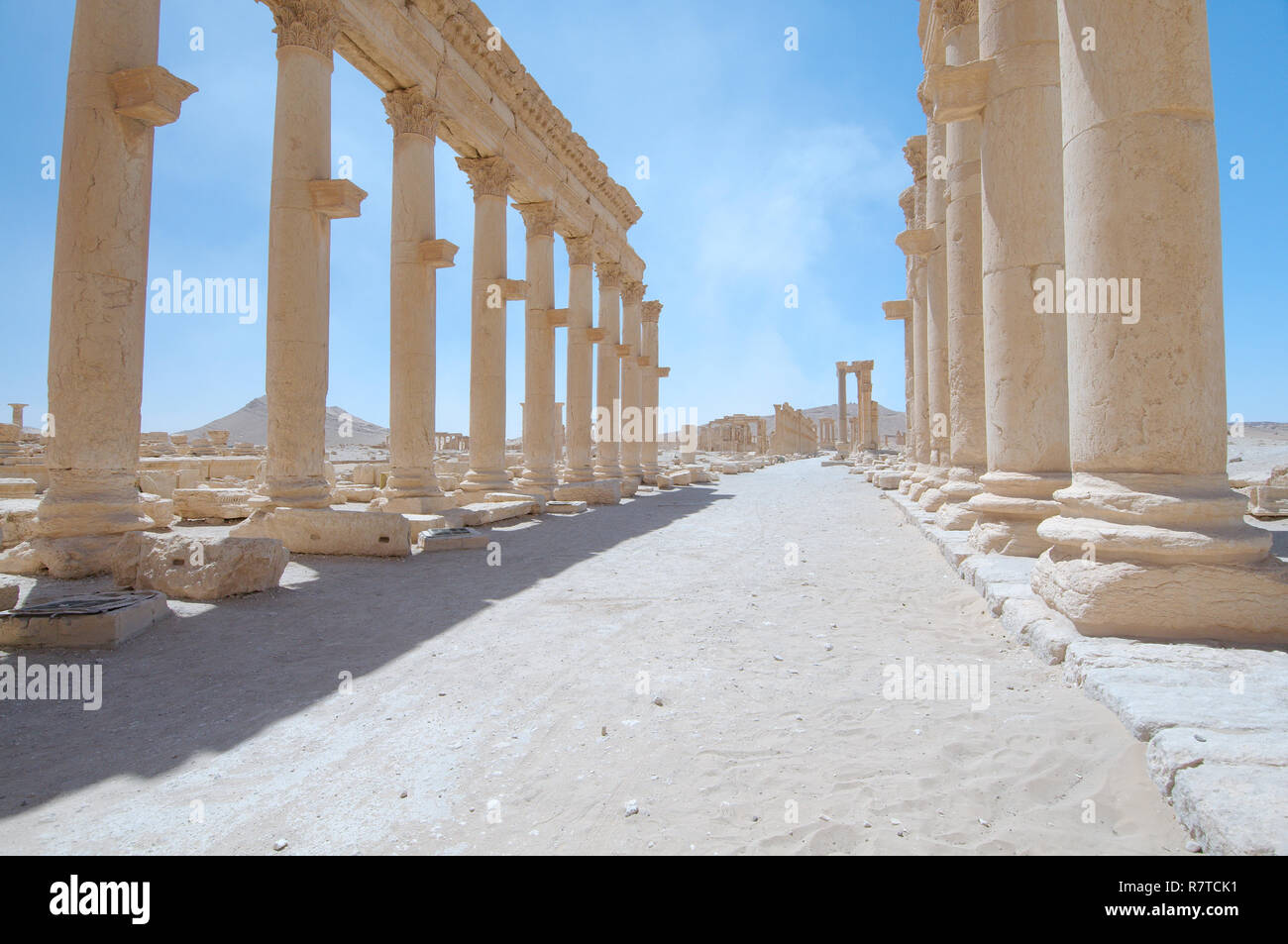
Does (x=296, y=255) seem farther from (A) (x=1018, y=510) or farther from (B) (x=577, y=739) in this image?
(A) (x=1018, y=510)

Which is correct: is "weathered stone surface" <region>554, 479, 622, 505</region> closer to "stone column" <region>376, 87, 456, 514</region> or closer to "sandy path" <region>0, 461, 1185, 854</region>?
"stone column" <region>376, 87, 456, 514</region>

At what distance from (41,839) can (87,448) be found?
569 cm

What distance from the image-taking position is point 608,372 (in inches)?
824

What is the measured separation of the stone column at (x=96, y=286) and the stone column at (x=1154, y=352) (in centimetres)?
842

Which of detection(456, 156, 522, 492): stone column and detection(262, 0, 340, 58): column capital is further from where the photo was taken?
detection(456, 156, 522, 492): stone column

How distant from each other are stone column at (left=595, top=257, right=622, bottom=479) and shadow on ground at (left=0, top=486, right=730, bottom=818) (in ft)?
39.4

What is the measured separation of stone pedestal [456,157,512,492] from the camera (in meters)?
14.0

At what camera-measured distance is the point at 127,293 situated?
6.99 meters

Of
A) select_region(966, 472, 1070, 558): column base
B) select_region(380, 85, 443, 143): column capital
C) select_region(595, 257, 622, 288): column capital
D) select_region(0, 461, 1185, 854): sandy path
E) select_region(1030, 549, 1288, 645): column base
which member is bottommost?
select_region(0, 461, 1185, 854): sandy path

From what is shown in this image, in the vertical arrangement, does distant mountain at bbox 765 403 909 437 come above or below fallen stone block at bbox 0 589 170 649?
above

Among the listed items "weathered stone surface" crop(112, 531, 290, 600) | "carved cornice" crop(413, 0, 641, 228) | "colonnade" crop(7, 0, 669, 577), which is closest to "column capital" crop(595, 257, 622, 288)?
"colonnade" crop(7, 0, 669, 577)

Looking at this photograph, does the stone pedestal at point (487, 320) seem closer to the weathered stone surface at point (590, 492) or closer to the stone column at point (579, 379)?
the weathered stone surface at point (590, 492)
